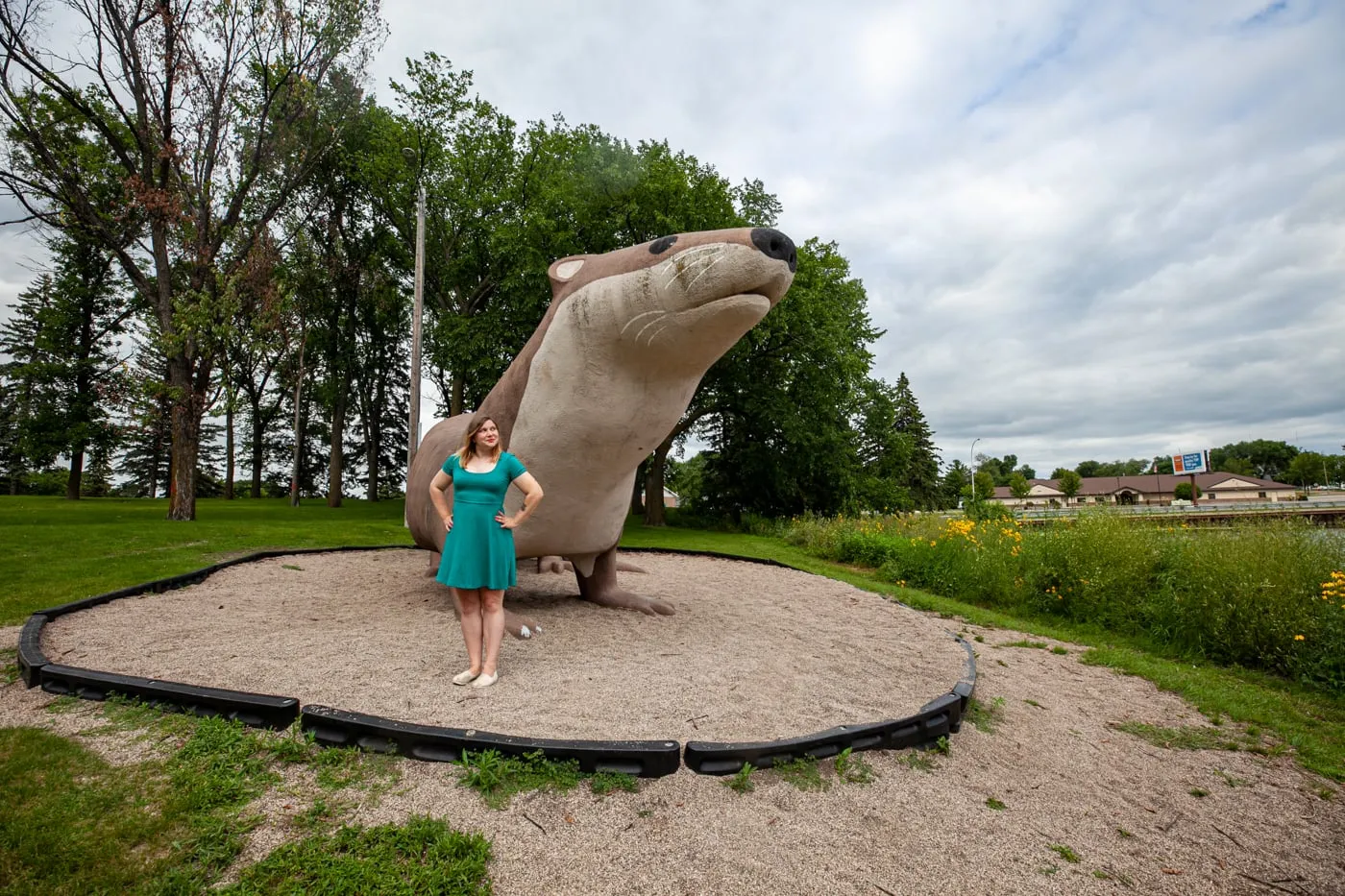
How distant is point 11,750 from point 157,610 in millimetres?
2869

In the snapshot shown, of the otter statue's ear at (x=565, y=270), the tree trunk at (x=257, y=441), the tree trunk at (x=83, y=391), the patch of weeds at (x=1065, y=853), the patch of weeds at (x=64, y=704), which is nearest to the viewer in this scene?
the patch of weeds at (x=1065, y=853)

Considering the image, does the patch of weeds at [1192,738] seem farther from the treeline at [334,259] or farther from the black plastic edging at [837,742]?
the treeline at [334,259]

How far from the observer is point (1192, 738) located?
3469mm

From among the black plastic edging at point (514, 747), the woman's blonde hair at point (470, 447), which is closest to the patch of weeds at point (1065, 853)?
the black plastic edging at point (514, 747)

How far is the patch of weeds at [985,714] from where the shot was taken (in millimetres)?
3266

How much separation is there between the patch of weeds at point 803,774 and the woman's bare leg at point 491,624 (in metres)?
1.64

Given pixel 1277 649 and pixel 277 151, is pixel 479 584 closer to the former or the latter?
pixel 1277 649

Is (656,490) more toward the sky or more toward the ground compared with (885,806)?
more toward the sky

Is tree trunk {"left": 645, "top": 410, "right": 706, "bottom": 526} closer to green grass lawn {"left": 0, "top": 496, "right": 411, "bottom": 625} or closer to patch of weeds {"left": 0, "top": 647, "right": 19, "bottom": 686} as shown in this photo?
green grass lawn {"left": 0, "top": 496, "right": 411, "bottom": 625}

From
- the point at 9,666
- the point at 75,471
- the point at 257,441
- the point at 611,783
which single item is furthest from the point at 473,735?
the point at 257,441

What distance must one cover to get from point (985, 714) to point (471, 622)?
9.67ft

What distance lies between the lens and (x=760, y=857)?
1.97m

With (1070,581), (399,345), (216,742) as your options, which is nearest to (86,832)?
(216,742)

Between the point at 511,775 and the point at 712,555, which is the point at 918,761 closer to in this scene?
the point at 511,775
